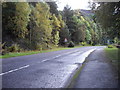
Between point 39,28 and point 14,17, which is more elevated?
point 14,17

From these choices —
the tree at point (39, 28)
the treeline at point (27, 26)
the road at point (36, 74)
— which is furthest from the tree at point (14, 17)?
Answer: the road at point (36, 74)

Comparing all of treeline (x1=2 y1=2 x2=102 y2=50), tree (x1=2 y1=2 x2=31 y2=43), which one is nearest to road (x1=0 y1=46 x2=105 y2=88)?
treeline (x1=2 y1=2 x2=102 y2=50)

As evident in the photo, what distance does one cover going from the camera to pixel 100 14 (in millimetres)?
14711

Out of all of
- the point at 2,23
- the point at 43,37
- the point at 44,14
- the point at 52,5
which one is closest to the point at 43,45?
the point at 43,37

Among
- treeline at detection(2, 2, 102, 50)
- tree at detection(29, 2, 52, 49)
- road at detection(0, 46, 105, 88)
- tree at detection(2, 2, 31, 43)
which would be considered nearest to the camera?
road at detection(0, 46, 105, 88)

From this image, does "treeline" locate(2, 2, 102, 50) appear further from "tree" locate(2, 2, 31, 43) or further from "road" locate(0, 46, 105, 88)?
"road" locate(0, 46, 105, 88)

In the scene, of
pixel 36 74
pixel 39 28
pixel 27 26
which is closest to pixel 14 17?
pixel 27 26

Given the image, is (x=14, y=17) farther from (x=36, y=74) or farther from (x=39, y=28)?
(x=36, y=74)

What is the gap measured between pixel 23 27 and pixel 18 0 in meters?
4.89

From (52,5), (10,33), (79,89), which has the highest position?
(52,5)

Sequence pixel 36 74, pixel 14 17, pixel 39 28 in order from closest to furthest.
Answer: pixel 36 74 < pixel 14 17 < pixel 39 28

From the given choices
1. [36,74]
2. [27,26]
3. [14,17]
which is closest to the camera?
[36,74]

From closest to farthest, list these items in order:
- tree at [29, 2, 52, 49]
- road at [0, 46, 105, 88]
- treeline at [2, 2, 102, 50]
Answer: road at [0, 46, 105, 88], treeline at [2, 2, 102, 50], tree at [29, 2, 52, 49]

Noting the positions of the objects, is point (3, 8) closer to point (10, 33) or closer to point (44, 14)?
point (10, 33)
